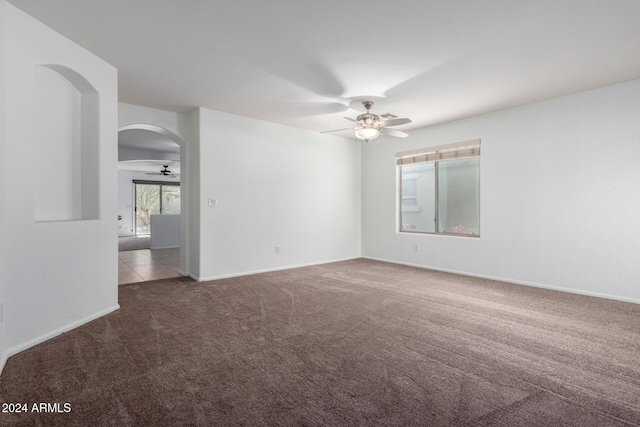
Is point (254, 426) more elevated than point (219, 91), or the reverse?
point (219, 91)

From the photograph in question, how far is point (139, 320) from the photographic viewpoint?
9.92 feet

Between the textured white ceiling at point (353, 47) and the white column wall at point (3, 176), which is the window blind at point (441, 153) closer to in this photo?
the textured white ceiling at point (353, 47)

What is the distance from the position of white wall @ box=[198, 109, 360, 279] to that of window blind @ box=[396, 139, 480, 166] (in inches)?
46.5

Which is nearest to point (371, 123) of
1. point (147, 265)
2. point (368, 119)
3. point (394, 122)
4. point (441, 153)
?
point (368, 119)

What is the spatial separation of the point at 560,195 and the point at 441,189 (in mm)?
1855

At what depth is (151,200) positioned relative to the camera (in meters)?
12.7

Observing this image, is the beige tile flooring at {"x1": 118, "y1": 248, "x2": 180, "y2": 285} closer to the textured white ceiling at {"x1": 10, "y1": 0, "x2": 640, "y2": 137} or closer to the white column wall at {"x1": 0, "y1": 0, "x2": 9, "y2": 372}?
the white column wall at {"x1": 0, "y1": 0, "x2": 9, "y2": 372}

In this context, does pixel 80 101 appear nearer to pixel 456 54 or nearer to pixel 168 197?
pixel 456 54

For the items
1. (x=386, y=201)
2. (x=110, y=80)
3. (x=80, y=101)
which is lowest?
(x=386, y=201)

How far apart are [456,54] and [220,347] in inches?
130

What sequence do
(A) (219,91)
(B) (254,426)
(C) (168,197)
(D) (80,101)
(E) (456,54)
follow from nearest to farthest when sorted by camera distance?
(B) (254,426) → (E) (456,54) → (D) (80,101) → (A) (219,91) → (C) (168,197)

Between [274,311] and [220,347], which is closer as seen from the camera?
[220,347]

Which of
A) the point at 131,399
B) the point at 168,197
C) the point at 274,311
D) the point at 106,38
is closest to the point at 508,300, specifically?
the point at 274,311

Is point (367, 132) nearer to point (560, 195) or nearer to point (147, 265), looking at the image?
point (560, 195)
